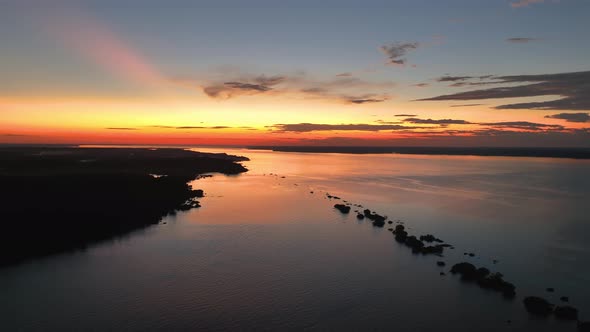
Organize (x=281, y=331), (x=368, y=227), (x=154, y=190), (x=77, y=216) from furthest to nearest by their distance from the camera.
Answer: (x=154, y=190)
(x=368, y=227)
(x=77, y=216)
(x=281, y=331)

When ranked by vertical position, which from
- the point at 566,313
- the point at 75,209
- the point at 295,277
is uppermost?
the point at 75,209

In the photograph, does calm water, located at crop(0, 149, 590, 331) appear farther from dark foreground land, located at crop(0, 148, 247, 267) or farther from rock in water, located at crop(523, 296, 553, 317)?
dark foreground land, located at crop(0, 148, 247, 267)

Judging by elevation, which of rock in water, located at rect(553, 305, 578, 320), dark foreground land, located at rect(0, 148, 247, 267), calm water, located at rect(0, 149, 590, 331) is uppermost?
dark foreground land, located at rect(0, 148, 247, 267)

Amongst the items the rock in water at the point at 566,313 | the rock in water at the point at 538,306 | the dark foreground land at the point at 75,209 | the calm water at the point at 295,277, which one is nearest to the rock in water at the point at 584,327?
the calm water at the point at 295,277

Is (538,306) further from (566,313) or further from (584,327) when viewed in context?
(584,327)

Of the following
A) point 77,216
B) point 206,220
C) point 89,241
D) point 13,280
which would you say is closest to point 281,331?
point 13,280

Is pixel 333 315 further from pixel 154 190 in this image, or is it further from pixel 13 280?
pixel 154 190

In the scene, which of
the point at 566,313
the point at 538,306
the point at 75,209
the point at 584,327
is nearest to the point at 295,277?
the point at 538,306

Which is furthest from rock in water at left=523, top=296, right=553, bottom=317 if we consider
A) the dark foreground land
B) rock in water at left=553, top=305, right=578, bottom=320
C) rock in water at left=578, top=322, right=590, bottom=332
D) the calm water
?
the dark foreground land
